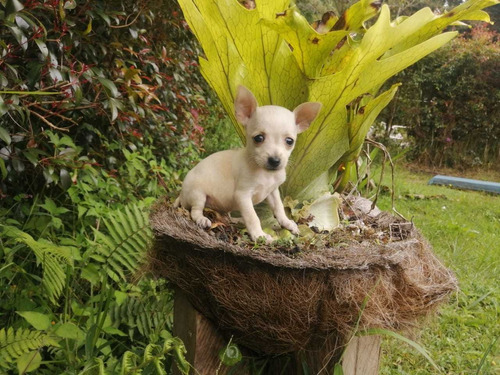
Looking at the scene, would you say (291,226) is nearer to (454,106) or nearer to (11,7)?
(11,7)

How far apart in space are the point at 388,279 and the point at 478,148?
27.1 ft

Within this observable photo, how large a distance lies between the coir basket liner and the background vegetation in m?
0.19

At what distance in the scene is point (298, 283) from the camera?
3.67 ft

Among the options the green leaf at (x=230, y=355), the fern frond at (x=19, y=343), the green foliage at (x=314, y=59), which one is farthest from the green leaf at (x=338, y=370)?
the fern frond at (x=19, y=343)

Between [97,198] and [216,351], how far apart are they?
3.70 ft

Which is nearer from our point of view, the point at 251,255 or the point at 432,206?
the point at 251,255

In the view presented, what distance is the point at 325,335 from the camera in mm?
1252

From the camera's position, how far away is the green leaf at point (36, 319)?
135cm

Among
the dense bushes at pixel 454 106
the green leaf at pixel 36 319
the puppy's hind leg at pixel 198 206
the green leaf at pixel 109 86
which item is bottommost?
the dense bushes at pixel 454 106

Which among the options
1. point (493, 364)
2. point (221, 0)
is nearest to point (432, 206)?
point (493, 364)

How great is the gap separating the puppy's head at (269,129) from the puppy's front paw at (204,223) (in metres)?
0.21

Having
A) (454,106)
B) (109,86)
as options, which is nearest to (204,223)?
(109,86)

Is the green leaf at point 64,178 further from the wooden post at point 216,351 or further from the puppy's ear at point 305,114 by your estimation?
the puppy's ear at point 305,114

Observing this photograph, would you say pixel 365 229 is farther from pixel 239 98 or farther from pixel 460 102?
pixel 460 102
